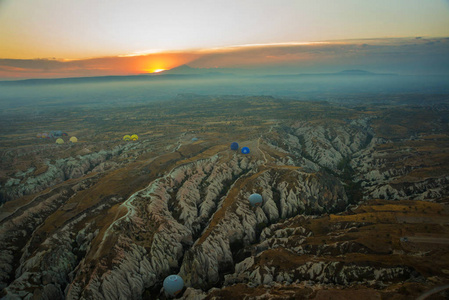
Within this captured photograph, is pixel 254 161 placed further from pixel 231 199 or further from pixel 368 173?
pixel 368 173

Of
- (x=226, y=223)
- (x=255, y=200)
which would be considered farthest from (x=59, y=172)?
(x=255, y=200)

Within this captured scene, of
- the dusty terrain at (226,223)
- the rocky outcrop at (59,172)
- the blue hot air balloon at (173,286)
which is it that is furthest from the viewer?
the rocky outcrop at (59,172)

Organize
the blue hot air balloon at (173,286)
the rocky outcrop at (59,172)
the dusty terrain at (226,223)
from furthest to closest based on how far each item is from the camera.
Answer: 1. the rocky outcrop at (59,172)
2. the blue hot air balloon at (173,286)
3. the dusty terrain at (226,223)

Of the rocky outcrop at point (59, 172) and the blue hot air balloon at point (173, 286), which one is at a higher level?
the rocky outcrop at point (59, 172)

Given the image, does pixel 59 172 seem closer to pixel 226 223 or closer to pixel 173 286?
pixel 226 223

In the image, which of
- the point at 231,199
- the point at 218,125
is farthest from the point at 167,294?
the point at 218,125

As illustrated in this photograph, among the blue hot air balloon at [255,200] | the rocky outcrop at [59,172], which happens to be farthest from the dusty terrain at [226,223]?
the blue hot air balloon at [255,200]

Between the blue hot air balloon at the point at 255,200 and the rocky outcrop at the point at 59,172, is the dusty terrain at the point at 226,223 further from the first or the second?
the blue hot air balloon at the point at 255,200
